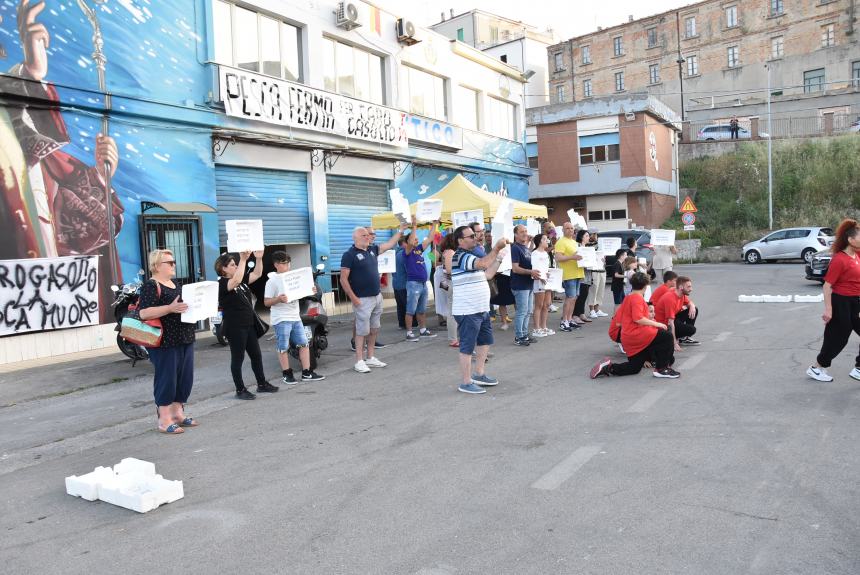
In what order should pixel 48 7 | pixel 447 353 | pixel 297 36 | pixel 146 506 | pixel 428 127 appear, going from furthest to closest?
1. pixel 428 127
2. pixel 297 36
3. pixel 48 7
4. pixel 447 353
5. pixel 146 506

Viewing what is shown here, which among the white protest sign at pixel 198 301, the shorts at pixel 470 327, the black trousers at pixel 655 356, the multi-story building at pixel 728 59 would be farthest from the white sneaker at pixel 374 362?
the multi-story building at pixel 728 59

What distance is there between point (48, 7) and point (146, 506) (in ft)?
32.5

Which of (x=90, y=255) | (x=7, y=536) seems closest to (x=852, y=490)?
(x=7, y=536)

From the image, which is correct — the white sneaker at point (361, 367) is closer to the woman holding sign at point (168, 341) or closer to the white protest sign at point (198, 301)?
the woman holding sign at point (168, 341)

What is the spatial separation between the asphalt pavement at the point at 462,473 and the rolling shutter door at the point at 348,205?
28.5ft

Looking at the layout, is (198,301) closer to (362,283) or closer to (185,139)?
(362,283)

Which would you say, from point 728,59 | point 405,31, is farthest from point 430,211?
point 728,59

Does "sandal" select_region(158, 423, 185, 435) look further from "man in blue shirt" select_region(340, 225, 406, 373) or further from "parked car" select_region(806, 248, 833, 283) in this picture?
"parked car" select_region(806, 248, 833, 283)

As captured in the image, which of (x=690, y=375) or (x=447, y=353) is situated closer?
(x=690, y=375)

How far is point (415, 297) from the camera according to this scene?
39.2 ft

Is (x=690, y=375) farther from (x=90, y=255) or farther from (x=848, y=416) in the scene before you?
(x=90, y=255)

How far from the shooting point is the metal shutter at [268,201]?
14.3m

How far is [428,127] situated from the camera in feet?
66.9

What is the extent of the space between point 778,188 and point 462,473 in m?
36.8
